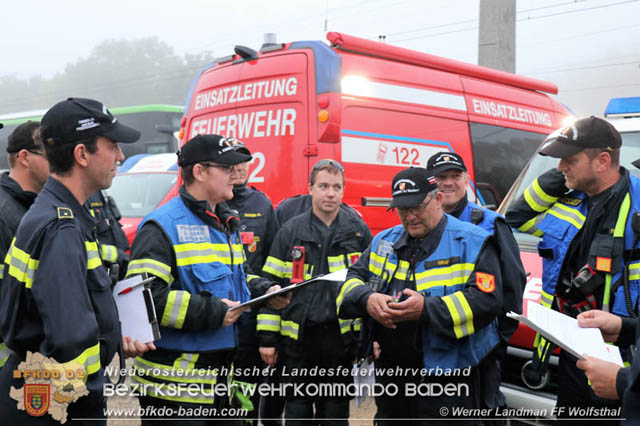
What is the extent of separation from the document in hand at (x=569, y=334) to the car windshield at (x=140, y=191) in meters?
6.98

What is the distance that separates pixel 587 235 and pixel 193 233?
1.96 metres

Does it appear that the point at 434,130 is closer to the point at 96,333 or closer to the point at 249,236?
the point at 249,236

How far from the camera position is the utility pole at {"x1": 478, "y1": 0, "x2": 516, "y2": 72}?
45.4ft

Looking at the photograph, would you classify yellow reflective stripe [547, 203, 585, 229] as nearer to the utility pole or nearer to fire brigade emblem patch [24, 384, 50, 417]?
fire brigade emblem patch [24, 384, 50, 417]

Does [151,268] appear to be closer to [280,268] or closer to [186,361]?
[186,361]

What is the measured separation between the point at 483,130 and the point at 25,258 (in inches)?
252

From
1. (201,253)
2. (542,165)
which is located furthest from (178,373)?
(542,165)

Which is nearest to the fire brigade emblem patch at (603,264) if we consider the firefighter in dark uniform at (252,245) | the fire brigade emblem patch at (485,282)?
the fire brigade emblem patch at (485,282)

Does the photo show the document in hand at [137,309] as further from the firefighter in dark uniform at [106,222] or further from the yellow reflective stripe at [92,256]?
the firefighter in dark uniform at [106,222]

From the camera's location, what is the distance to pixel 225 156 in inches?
115

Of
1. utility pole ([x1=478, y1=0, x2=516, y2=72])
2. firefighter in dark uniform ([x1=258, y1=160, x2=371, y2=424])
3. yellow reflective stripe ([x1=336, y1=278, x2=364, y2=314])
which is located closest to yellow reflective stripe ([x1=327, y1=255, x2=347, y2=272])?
firefighter in dark uniform ([x1=258, y1=160, x2=371, y2=424])

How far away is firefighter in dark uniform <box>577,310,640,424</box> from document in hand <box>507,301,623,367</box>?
6 centimetres

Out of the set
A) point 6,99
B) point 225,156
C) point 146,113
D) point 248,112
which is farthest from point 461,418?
point 6,99

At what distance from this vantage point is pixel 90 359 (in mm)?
1938
